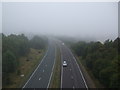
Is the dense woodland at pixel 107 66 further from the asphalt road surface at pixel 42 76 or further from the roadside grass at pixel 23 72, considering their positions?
the roadside grass at pixel 23 72

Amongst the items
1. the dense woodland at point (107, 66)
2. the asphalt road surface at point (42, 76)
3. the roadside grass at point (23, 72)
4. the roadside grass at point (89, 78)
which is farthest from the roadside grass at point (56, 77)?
the dense woodland at point (107, 66)

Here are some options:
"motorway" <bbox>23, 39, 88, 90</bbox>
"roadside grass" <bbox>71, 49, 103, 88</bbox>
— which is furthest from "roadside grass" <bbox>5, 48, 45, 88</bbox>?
"roadside grass" <bbox>71, 49, 103, 88</bbox>

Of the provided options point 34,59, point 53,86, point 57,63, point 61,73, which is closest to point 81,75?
point 61,73

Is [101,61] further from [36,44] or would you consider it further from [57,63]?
[36,44]

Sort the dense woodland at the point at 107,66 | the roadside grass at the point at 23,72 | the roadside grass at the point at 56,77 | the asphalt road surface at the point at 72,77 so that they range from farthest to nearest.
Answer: the roadside grass at the point at 23,72 < the asphalt road surface at the point at 72,77 < the roadside grass at the point at 56,77 < the dense woodland at the point at 107,66

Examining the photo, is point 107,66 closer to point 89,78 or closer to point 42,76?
point 89,78

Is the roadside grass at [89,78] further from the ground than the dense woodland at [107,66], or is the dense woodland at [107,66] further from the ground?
the dense woodland at [107,66]

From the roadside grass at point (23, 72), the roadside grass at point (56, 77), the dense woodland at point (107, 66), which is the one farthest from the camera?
the roadside grass at point (23, 72)

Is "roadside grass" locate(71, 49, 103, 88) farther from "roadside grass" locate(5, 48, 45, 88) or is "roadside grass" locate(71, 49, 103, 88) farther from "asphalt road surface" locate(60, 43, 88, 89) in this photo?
"roadside grass" locate(5, 48, 45, 88)

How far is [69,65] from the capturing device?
78.9 m

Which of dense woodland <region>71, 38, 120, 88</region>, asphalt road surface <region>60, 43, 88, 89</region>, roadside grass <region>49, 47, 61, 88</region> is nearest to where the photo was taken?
dense woodland <region>71, 38, 120, 88</region>

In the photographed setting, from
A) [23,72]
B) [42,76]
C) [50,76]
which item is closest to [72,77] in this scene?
[50,76]

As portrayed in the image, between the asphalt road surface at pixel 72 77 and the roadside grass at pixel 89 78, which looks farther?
the asphalt road surface at pixel 72 77

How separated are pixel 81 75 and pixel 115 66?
16582mm
